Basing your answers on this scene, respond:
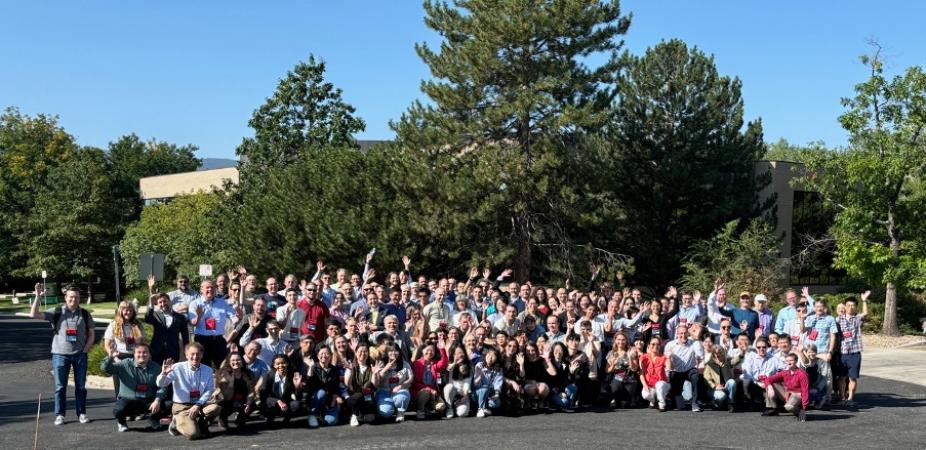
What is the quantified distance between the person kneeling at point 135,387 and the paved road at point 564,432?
23 centimetres

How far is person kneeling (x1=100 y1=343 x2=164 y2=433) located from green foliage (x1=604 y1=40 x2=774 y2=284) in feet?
68.5

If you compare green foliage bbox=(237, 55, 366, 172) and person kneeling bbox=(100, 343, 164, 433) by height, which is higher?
green foliage bbox=(237, 55, 366, 172)

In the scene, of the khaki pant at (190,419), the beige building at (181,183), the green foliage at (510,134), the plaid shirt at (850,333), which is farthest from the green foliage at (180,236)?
the plaid shirt at (850,333)

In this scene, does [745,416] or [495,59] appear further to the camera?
[495,59]

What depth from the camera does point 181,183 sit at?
57.4 metres

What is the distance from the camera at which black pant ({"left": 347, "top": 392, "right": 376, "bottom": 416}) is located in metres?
11.1

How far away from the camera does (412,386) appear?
11.6m

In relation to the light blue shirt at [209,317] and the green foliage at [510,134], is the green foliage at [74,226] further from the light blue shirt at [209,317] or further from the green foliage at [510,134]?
the light blue shirt at [209,317]

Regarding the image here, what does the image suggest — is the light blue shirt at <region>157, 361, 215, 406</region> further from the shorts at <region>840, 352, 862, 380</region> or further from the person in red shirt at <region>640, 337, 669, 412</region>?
the shorts at <region>840, 352, 862, 380</region>

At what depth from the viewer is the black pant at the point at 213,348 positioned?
39.8 ft

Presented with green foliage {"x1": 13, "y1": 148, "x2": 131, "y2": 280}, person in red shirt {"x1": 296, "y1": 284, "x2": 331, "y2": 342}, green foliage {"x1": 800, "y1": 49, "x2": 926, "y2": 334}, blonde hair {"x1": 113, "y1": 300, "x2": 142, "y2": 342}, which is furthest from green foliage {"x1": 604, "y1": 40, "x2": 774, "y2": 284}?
green foliage {"x1": 13, "y1": 148, "x2": 131, "y2": 280}

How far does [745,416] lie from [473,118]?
1701 cm

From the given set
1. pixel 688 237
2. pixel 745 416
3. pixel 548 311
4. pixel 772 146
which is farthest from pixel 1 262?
pixel 772 146

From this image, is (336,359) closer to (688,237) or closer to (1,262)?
(688,237)
